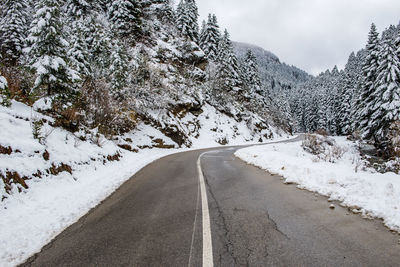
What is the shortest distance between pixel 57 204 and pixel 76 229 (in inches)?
54.8

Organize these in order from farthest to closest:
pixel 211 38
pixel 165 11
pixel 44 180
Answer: pixel 211 38
pixel 165 11
pixel 44 180

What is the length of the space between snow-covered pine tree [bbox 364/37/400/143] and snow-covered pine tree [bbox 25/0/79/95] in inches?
1134

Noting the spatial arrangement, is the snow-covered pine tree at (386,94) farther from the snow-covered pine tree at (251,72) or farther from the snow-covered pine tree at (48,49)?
the snow-covered pine tree at (251,72)

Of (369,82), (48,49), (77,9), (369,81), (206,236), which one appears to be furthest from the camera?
(369,81)

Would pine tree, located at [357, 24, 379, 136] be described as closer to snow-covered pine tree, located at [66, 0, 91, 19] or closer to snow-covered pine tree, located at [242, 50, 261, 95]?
snow-covered pine tree, located at [242, 50, 261, 95]

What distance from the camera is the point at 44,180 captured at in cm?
537

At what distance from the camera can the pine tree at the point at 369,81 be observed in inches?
1009

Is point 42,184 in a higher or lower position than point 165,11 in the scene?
lower

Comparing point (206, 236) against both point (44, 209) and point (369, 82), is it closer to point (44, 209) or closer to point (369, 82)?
point (44, 209)

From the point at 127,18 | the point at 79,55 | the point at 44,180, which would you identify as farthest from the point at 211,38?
the point at 44,180

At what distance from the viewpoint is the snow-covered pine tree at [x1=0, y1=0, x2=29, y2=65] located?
25964mm

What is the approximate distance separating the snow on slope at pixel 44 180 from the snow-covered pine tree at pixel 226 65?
33.0 meters

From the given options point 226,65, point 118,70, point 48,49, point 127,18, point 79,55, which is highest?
point 127,18

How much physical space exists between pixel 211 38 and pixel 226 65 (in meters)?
11.6
